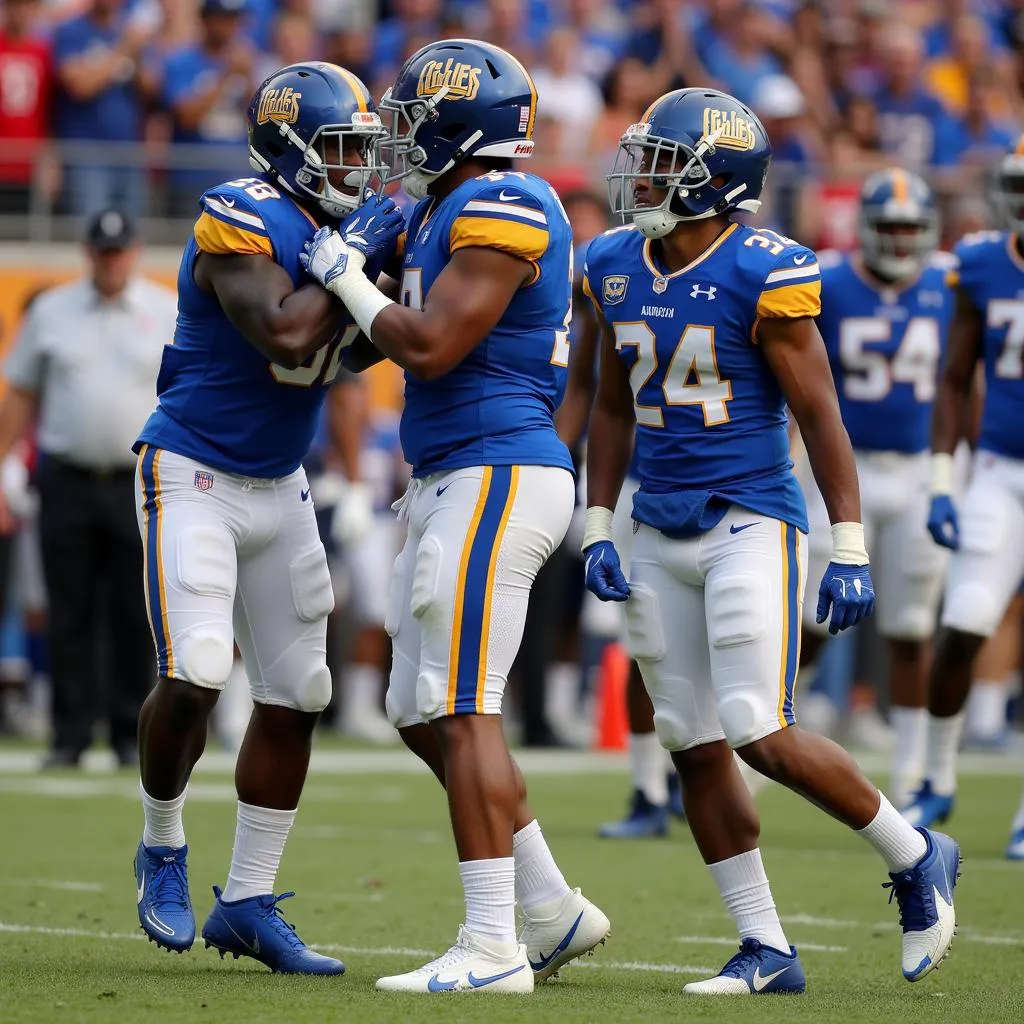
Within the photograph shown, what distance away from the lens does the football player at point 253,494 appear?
4680 mm

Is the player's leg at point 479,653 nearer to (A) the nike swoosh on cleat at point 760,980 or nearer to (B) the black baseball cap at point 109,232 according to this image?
(A) the nike swoosh on cleat at point 760,980

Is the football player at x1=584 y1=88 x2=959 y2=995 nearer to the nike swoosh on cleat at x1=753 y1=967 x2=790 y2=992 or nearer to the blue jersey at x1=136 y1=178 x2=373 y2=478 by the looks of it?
the nike swoosh on cleat at x1=753 y1=967 x2=790 y2=992

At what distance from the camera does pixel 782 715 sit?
15.0 feet

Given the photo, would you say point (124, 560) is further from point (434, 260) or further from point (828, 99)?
point (828, 99)

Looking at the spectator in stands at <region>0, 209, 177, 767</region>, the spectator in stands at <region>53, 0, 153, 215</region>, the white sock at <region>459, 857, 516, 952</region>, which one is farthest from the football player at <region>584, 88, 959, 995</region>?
the spectator in stands at <region>53, 0, 153, 215</region>

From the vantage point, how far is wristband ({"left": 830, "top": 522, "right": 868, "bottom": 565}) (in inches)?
182

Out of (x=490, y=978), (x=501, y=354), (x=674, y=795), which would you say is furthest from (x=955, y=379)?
(x=490, y=978)

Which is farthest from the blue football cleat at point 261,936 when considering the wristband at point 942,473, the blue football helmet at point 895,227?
the blue football helmet at point 895,227

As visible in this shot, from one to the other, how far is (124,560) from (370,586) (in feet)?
9.66

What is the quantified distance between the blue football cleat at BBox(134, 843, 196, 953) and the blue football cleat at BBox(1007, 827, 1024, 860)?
336cm

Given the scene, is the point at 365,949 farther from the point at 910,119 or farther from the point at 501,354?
the point at 910,119

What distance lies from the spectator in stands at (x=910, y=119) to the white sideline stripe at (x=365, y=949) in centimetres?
1038

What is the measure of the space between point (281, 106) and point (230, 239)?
1.26 ft

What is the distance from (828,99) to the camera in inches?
604
